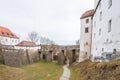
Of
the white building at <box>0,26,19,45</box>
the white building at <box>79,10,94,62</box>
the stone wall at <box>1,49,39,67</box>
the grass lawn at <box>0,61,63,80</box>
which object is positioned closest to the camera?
the grass lawn at <box>0,61,63,80</box>

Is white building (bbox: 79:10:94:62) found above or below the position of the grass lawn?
above

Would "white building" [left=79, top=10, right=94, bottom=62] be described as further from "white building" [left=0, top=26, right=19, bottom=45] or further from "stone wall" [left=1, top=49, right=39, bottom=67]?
"white building" [left=0, top=26, right=19, bottom=45]

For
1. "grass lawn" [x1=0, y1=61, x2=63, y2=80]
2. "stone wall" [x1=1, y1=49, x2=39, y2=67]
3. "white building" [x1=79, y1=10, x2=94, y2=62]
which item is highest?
"white building" [x1=79, y1=10, x2=94, y2=62]

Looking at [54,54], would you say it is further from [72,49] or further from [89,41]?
[89,41]

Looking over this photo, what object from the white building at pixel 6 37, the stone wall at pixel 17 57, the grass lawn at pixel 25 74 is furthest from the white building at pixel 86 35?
the white building at pixel 6 37

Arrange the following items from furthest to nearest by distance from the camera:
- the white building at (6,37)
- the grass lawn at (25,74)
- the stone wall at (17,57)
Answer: the white building at (6,37) → the stone wall at (17,57) → the grass lawn at (25,74)

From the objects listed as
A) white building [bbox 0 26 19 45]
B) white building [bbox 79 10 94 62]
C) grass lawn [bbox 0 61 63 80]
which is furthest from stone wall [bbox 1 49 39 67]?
white building [bbox 79 10 94 62]

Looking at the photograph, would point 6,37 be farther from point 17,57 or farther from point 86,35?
point 86,35

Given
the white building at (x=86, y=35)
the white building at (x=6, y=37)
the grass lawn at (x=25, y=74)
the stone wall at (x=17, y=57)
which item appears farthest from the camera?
the white building at (x=6, y=37)

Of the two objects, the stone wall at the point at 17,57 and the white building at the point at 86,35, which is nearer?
the white building at the point at 86,35

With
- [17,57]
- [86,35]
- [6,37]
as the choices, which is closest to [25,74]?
[17,57]

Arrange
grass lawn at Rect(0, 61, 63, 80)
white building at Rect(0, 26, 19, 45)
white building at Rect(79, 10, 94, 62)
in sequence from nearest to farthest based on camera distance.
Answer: grass lawn at Rect(0, 61, 63, 80)
white building at Rect(79, 10, 94, 62)
white building at Rect(0, 26, 19, 45)

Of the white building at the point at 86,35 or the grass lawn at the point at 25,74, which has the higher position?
the white building at the point at 86,35

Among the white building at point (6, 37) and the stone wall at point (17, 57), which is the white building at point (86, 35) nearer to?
the stone wall at point (17, 57)
